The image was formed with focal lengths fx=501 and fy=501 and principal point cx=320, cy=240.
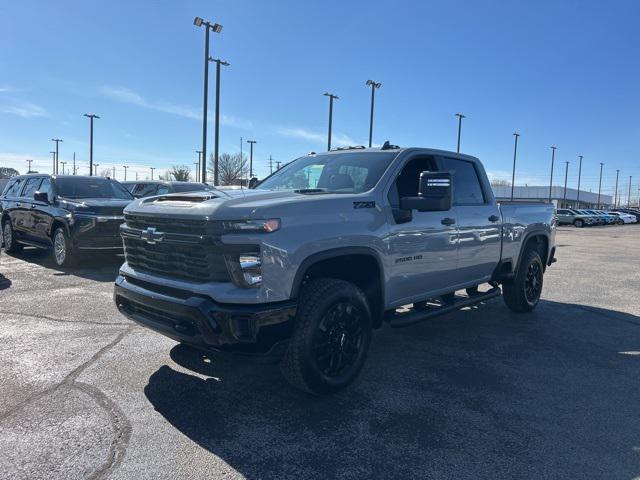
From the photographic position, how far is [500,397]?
3.97 m

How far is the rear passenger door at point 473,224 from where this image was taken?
17.5ft

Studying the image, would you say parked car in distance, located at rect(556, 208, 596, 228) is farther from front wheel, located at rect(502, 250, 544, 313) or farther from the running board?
the running board

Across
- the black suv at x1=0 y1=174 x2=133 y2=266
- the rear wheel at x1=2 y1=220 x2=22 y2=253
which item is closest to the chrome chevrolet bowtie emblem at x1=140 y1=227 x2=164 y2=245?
the black suv at x1=0 y1=174 x2=133 y2=266

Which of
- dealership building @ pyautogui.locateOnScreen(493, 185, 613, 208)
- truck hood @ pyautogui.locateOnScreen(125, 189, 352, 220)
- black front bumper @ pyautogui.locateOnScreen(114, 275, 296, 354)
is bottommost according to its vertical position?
black front bumper @ pyautogui.locateOnScreen(114, 275, 296, 354)

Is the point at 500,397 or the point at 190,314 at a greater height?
the point at 190,314

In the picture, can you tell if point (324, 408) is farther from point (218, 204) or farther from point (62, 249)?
point (62, 249)

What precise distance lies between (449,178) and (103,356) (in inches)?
137

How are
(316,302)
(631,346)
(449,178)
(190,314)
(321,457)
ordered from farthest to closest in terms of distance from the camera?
1. (631,346)
2. (449,178)
3. (316,302)
4. (190,314)
5. (321,457)

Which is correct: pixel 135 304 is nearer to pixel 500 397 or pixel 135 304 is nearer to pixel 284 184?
pixel 284 184

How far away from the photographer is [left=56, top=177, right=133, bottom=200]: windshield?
9984mm

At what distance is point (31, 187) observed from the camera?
10.8 metres

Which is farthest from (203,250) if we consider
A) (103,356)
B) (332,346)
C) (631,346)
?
(631,346)

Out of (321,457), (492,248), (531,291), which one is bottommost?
(321,457)

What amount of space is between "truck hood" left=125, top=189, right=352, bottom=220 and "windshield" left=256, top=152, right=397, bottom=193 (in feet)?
1.51
